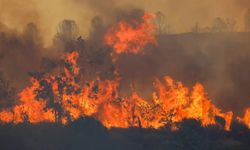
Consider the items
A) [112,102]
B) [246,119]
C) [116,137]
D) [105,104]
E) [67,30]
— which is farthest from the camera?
[67,30]

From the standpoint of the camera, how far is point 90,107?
94.1 m

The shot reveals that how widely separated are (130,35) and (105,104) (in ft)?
46.4

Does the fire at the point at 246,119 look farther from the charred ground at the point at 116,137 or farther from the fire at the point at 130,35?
the fire at the point at 130,35

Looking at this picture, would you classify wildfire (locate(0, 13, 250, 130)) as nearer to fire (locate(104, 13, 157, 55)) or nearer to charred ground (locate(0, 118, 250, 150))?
fire (locate(104, 13, 157, 55))

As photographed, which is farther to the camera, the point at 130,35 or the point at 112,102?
the point at 130,35

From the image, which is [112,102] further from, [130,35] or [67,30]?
[67,30]

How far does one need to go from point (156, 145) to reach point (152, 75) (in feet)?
87.2

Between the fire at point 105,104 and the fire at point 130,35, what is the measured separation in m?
8.03

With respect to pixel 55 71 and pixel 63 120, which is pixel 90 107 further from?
pixel 55 71

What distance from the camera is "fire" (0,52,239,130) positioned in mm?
89312

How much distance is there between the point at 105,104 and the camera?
9481 cm

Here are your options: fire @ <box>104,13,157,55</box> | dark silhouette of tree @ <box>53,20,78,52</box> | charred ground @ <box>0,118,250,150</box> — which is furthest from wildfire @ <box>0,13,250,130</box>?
dark silhouette of tree @ <box>53,20,78,52</box>

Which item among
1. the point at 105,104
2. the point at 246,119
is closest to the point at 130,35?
the point at 105,104

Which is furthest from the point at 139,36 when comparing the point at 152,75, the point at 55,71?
the point at 55,71
